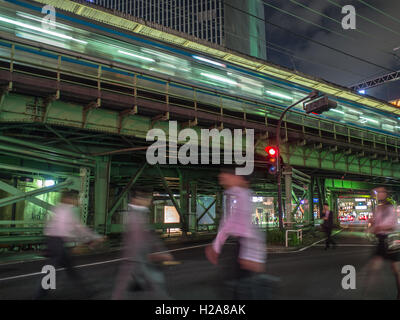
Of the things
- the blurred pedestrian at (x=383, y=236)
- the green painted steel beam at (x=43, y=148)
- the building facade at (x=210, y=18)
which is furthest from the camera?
the building facade at (x=210, y=18)

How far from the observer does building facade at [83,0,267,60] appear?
327 feet

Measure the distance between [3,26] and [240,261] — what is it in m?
12.5

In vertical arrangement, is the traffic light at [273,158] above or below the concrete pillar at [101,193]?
above

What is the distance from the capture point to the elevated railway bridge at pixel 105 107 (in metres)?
11.8

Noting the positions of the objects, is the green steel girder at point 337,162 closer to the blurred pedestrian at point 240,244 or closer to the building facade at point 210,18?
the blurred pedestrian at point 240,244

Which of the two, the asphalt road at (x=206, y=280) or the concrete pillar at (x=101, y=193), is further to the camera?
the concrete pillar at (x=101, y=193)

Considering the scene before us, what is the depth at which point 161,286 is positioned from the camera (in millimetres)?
4203

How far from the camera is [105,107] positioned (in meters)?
13.5

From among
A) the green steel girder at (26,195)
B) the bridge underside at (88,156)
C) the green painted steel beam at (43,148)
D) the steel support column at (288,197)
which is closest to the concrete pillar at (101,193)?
the bridge underside at (88,156)

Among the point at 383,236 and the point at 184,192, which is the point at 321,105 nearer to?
the point at 383,236

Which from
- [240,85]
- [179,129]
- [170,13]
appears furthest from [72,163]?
[170,13]

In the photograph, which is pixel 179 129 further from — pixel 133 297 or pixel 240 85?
pixel 133 297

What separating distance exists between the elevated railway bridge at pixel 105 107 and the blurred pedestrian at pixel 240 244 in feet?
32.9

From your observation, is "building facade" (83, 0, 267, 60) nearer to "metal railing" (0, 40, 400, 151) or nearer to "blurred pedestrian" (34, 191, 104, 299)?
"metal railing" (0, 40, 400, 151)
